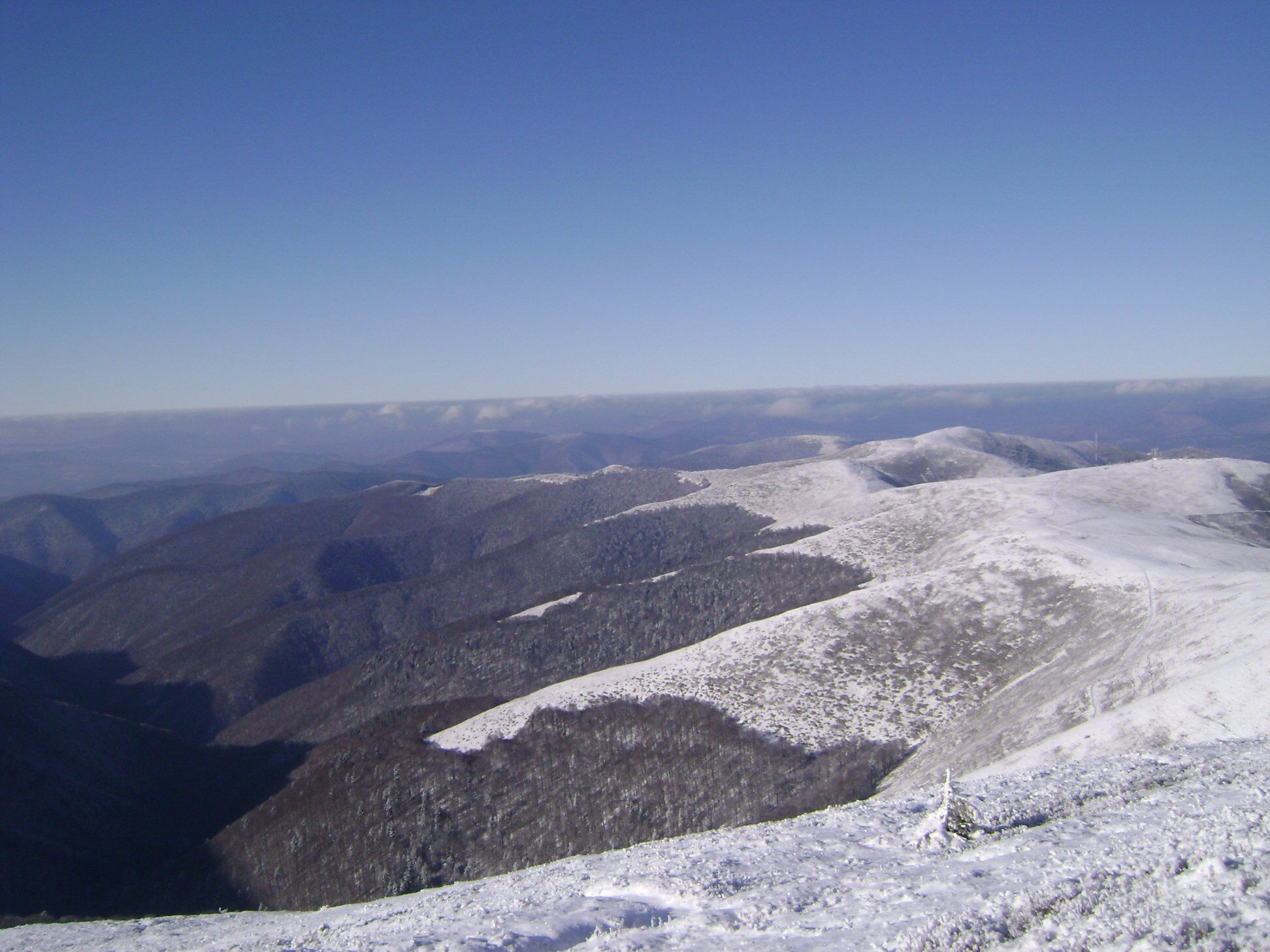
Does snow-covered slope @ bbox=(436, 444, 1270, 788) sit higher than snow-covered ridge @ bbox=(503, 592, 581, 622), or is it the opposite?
snow-covered slope @ bbox=(436, 444, 1270, 788)

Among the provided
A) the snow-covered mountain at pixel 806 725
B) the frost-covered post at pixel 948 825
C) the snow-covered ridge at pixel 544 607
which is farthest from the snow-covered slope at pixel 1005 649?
the snow-covered ridge at pixel 544 607

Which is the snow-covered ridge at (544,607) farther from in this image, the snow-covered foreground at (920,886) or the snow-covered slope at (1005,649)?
the snow-covered foreground at (920,886)

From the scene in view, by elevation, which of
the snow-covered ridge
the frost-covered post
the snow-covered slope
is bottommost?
the snow-covered ridge

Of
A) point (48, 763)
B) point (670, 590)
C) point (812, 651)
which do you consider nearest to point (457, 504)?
point (670, 590)

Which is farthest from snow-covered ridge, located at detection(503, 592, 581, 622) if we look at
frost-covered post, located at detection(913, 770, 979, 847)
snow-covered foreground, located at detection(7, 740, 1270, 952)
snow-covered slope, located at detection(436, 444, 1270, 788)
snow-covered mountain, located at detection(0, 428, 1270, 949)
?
frost-covered post, located at detection(913, 770, 979, 847)

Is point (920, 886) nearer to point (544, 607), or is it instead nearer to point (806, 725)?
point (806, 725)

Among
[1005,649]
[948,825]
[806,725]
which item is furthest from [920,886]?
[1005,649]

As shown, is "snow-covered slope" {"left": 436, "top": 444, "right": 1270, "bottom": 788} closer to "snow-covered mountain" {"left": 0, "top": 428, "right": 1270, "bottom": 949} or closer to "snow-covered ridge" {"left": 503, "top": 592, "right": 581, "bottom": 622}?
"snow-covered mountain" {"left": 0, "top": 428, "right": 1270, "bottom": 949}
